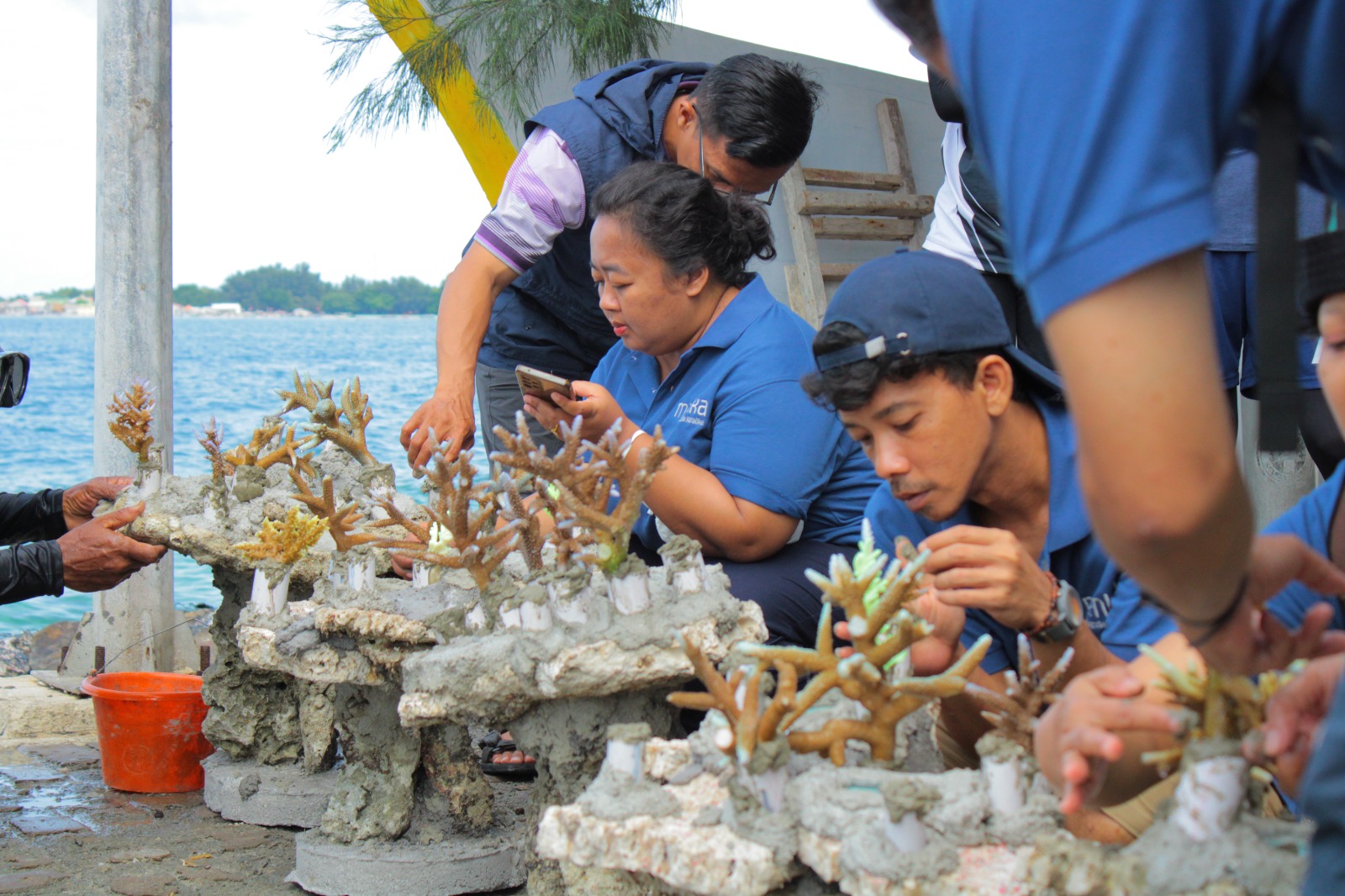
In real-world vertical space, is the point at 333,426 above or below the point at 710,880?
above

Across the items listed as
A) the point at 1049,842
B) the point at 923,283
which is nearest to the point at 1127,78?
the point at 1049,842

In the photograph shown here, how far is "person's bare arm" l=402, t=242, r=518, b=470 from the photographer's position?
320 centimetres


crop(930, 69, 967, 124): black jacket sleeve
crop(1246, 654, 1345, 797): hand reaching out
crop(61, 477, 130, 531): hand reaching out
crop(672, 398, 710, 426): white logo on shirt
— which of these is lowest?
crop(61, 477, 130, 531): hand reaching out

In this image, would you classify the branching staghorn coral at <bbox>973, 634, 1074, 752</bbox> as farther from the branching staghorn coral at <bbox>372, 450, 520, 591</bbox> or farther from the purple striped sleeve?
the purple striped sleeve

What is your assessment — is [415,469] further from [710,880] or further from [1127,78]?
[1127,78]

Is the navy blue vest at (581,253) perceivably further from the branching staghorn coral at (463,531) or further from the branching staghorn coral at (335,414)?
the branching staghorn coral at (463,531)

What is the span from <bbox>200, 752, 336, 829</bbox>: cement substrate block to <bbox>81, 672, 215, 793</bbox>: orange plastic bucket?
0.90 feet

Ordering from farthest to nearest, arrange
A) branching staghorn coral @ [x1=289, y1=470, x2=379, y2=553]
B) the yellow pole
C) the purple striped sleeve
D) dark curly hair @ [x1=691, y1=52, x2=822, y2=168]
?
the yellow pole, the purple striped sleeve, dark curly hair @ [x1=691, y1=52, x2=822, y2=168], branching staghorn coral @ [x1=289, y1=470, x2=379, y2=553]

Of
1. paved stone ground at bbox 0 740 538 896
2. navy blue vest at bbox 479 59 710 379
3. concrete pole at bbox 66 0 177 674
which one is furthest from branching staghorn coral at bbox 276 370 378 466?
concrete pole at bbox 66 0 177 674

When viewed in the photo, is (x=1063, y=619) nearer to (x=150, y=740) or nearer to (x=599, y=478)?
(x=599, y=478)

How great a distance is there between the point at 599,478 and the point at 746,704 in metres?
0.84

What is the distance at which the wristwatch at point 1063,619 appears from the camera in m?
1.79

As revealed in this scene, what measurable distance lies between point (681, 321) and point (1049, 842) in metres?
1.86

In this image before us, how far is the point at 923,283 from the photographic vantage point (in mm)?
1951
